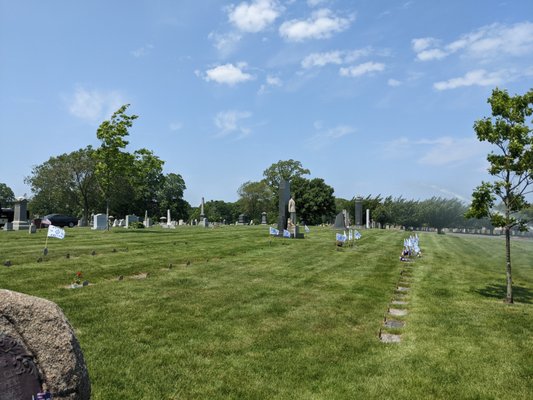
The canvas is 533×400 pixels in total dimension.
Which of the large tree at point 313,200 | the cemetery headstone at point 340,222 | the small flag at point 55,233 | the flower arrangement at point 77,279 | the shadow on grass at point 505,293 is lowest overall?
the shadow on grass at point 505,293

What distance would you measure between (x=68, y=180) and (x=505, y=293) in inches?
2470

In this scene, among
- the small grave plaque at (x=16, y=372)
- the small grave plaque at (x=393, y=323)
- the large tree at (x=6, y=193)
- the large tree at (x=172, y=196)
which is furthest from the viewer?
the large tree at (x=6, y=193)

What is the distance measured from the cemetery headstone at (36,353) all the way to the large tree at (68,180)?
62.2m

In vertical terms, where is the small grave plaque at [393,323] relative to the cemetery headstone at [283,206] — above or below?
below

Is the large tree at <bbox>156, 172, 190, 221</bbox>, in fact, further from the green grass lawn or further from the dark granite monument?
the green grass lawn

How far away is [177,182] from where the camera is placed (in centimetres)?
10656

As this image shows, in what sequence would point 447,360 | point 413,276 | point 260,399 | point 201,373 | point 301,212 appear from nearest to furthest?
point 260,399
point 201,373
point 447,360
point 413,276
point 301,212

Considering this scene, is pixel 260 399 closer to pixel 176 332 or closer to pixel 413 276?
pixel 176 332

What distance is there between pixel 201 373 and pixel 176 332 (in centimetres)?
178

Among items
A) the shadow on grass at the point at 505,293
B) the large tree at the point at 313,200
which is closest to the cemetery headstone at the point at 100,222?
the shadow on grass at the point at 505,293

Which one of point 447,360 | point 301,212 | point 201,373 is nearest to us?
point 201,373

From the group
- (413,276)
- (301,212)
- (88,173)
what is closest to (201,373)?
(413,276)

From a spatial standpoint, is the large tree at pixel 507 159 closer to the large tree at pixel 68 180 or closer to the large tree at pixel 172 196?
the large tree at pixel 68 180

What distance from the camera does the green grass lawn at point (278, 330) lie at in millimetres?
5492
